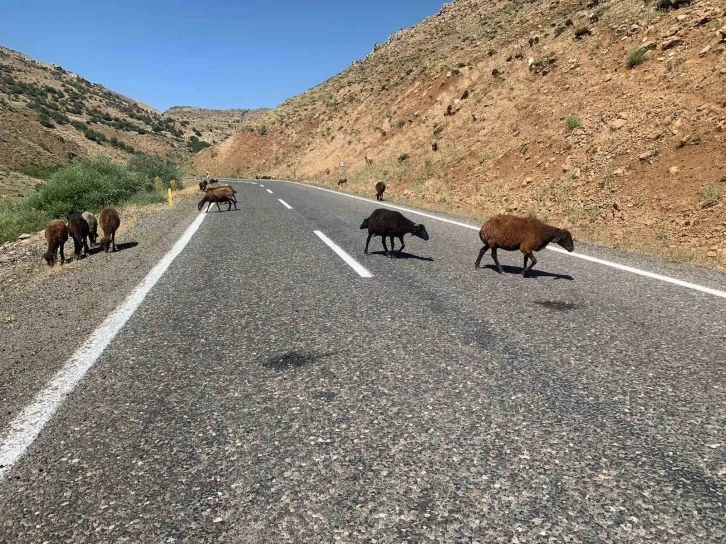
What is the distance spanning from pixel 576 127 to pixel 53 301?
18418 millimetres

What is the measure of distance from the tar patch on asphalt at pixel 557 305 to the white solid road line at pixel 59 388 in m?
4.25

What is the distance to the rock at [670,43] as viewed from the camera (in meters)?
18.0

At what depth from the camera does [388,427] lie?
278cm

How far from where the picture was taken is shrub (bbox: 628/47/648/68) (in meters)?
18.9

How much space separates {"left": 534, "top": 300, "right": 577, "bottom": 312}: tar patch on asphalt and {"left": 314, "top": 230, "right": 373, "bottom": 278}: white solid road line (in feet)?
7.35

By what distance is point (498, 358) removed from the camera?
3727 mm

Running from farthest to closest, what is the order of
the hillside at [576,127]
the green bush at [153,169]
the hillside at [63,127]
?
the hillside at [63,127]
the green bush at [153,169]
the hillside at [576,127]

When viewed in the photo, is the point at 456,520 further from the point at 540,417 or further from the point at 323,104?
the point at 323,104

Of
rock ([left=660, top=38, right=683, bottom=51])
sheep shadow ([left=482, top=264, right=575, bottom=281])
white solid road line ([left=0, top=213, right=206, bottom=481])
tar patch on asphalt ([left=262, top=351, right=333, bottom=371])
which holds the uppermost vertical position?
rock ([left=660, top=38, right=683, bottom=51])

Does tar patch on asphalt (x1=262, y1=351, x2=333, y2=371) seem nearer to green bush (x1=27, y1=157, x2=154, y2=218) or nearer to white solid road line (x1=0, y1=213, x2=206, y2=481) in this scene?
white solid road line (x1=0, y1=213, x2=206, y2=481)

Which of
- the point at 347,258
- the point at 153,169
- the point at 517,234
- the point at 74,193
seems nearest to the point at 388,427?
the point at 517,234

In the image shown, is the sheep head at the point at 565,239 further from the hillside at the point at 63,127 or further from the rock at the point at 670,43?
the hillside at the point at 63,127

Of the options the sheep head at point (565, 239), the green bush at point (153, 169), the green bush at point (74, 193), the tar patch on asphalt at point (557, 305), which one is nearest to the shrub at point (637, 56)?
the sheep head at point (565, 239)

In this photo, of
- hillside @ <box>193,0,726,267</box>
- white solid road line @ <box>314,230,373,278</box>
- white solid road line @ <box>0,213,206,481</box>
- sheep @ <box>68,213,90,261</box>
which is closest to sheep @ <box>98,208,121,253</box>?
sheep @ <box>68,213,90,261</box>
